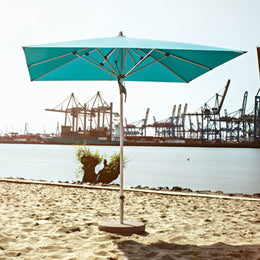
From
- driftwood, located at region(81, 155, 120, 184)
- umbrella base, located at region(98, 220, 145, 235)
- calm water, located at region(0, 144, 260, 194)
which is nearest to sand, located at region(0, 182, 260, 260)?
umbrella base, located at region(98, 220, 145, 235)

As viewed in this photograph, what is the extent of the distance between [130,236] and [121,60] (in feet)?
5.34

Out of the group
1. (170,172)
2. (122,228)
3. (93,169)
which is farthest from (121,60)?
(170,172)

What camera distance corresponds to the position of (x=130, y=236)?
2.66 m

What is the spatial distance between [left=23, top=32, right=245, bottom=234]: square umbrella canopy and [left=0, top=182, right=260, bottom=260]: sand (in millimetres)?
468

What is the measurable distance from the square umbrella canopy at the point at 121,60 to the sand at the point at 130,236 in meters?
0.47

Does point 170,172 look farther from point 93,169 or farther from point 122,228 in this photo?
point 122,228

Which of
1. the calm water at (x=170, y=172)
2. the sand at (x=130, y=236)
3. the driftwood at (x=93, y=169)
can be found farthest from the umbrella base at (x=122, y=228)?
the calm water at (x=170, y=172)

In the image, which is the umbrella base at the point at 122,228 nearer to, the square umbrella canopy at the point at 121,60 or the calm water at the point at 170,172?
the square umbrella canopy at the point at 121,60

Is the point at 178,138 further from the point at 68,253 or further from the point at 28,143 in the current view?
the point at 68,253

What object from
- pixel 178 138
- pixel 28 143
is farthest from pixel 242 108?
pixel 28 143

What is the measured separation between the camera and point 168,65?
11.9ft

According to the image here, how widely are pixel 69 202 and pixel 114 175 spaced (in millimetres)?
3485

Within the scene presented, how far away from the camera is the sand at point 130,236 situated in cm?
219

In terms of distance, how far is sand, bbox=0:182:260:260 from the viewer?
2189 mm
